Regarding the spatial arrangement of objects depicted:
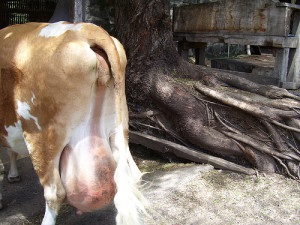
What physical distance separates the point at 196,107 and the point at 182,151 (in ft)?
1.65

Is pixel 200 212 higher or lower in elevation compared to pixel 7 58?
lower

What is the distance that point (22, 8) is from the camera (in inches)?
304

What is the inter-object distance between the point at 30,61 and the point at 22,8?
5.70 metres

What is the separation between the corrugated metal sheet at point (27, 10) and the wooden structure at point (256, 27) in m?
3.24

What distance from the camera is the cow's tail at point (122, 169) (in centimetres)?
235

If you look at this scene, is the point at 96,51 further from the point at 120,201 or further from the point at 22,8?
the point at 22,8

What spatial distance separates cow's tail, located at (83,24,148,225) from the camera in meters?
2.35

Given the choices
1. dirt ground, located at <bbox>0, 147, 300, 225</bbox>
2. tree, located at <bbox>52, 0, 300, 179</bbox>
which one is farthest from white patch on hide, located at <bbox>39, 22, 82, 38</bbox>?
tree, located at <bbox>52, 0, 300, 179</bbox>

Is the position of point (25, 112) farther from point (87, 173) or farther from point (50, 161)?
point (87, 173)

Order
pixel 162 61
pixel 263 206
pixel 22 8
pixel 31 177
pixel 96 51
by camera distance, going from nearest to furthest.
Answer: pixel 96 51, pixel 263 206, pixel 31 177, pixel 162 61, pixel 22 8

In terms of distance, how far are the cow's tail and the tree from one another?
164 centimetres

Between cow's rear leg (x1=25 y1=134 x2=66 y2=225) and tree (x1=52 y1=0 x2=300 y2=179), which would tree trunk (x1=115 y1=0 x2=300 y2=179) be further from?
cow's rear leg (x1=25 y1=134 x2=66 y2=225)

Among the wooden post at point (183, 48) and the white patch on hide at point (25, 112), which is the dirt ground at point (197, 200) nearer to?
the white patch on hide at point (25, 112)

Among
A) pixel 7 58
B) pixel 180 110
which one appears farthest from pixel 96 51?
pixel 180 110
